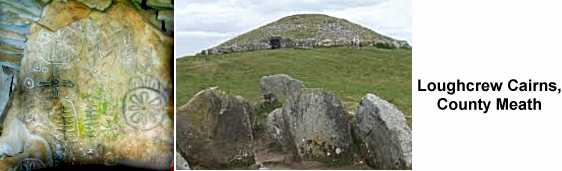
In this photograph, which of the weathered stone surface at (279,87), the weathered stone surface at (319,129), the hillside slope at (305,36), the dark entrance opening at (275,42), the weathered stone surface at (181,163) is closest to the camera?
the weathered stone surface at (181,163)

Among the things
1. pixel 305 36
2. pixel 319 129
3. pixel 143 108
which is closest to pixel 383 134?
pixel 319 129

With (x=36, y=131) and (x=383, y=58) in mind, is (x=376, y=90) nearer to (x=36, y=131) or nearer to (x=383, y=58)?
(x=383, y=58)

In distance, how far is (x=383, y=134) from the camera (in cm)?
450

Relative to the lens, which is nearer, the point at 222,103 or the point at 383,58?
the point at 222,103

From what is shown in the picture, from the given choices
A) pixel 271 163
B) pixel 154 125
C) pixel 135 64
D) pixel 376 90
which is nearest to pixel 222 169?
pixel 271 163

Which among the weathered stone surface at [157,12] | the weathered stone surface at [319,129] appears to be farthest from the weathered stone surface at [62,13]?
the weathered stone surface at [319,129]

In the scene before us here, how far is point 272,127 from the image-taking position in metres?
4.74

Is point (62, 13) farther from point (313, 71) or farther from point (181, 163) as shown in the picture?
point (313, 71)

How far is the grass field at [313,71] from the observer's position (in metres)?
4.82

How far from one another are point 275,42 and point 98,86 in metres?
1.40

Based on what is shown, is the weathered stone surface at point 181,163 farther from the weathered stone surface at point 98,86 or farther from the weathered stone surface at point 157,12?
the weathered stone surface at point 157,12

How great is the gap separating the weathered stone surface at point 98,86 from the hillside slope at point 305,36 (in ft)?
2.56

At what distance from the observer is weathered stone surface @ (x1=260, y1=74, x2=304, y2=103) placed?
188 inches

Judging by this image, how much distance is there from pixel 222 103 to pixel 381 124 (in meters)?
1.03
